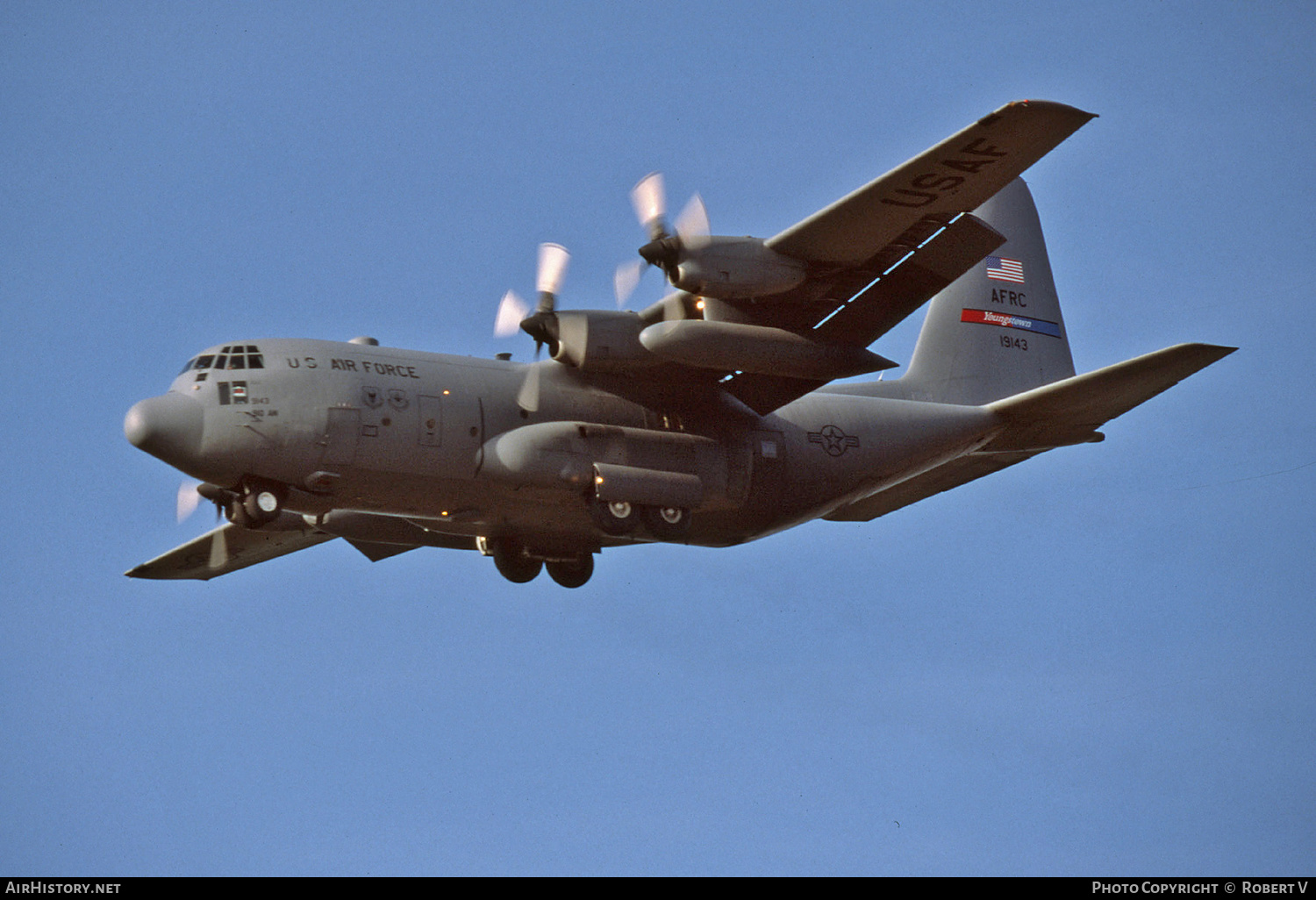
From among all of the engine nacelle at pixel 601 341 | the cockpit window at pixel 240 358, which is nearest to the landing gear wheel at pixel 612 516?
the engine nacelle at pixel 601 341

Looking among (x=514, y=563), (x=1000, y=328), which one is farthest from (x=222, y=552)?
(x=1000, y=328)

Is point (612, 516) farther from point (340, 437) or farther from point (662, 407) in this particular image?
point (340, 437)

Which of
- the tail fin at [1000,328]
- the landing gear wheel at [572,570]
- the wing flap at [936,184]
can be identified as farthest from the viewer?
the tail fin at [1000,328]

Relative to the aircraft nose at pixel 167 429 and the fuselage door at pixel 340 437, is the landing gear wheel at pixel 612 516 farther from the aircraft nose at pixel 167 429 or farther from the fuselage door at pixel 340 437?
the aircraft nose at pixel 167 429

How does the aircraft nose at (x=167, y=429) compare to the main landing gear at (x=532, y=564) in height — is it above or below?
above

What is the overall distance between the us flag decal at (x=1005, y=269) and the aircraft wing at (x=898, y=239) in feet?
15.3

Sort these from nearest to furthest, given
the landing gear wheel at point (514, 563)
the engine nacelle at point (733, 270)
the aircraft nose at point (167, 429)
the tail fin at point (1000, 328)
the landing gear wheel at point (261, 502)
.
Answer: the aircraft nose at point (167, 429) < the engine nacelle at point (733, 270) < the landing gear wheel at point (261, 502) < the landing gear wheel at point (514, 563) < the tail fin at point (1000, 328)

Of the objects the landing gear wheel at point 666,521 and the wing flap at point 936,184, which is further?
the landing gear wheel at point 666,521

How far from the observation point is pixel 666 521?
2211 centimetres

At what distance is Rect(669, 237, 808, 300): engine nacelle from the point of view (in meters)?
20.5

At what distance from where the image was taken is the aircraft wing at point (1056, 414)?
21.6 m
